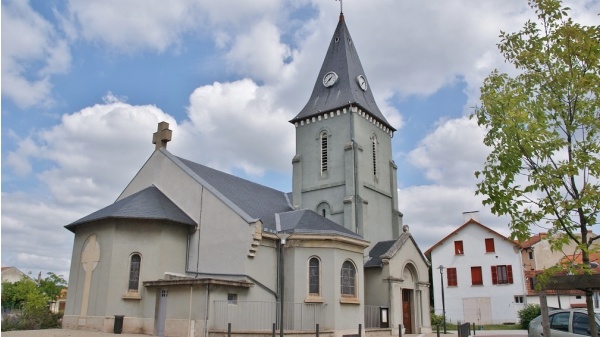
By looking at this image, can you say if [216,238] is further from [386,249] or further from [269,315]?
[386,249]

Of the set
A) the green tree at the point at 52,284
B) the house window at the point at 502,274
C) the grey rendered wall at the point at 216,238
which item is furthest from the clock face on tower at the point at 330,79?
the green tree at the point at 52,284

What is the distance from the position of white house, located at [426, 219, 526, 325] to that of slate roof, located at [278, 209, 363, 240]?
20938mm

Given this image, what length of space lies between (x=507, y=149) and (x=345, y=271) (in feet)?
52.5

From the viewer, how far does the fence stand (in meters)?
20.8

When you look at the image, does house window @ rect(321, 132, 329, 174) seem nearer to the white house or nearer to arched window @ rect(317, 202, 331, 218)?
arched window @ rect(317, 202, 331, 218)

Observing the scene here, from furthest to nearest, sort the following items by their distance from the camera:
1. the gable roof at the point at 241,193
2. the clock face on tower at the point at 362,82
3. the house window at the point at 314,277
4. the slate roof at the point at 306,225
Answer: the clock face on tower at the point at 362,82 < the gable roof at the point at 241,193 < the slate roof at the point at 306,225 < the house window at the point at 314,277

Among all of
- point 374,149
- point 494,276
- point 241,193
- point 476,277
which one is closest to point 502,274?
point 494,276

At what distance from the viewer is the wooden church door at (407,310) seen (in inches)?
1101

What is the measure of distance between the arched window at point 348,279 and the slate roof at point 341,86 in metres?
11.1

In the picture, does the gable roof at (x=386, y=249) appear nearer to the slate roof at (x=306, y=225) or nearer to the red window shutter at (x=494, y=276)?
the slate roof at (x=306, y=225)

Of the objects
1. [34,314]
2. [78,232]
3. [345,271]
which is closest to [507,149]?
[345,271]

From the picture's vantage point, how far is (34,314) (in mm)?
24719

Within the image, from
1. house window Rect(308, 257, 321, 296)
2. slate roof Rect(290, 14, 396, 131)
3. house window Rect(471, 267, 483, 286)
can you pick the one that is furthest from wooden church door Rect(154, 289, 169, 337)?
house window Rect(471, 267, 483, 286)

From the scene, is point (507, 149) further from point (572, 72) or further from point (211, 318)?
point (211, 318)
